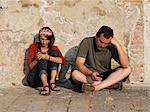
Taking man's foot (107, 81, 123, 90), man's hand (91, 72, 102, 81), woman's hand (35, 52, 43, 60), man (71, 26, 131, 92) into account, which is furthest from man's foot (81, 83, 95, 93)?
woman's hand (35, 52, 43, 60)

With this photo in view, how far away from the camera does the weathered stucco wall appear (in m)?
7.29

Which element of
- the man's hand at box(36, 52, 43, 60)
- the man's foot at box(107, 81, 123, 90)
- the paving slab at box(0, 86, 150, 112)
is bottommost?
the paving slab at box(0, 86, 150, 112)

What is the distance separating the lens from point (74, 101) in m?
5.91

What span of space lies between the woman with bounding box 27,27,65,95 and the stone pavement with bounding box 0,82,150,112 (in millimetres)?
217

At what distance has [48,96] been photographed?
247 inches

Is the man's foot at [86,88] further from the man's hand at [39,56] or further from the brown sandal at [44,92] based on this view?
the man's hand at [39,56]

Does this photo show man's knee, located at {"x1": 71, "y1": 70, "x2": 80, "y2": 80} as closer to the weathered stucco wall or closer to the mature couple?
the mature couple

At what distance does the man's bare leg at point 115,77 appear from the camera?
657 cm

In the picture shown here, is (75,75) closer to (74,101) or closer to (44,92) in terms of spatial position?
(44,92)

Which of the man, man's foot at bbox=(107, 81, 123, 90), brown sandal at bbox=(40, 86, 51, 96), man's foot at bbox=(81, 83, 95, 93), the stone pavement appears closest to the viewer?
the stone pavement

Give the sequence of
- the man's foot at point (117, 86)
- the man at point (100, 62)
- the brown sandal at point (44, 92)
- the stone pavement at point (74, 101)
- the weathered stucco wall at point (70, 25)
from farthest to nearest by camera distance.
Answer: the weathered stucco wall at point (70, 25)
the man's foot at point (117, 86)
the man at point (100, 62)
the brown sandal at point (44, 92)
the stone pavement at point (74, 101)

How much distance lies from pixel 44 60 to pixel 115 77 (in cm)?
121

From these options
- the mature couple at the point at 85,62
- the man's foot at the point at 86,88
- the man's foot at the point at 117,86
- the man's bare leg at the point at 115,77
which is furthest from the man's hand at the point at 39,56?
the man's foot at the point at 117,86

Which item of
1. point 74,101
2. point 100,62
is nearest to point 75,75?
point 100,62
